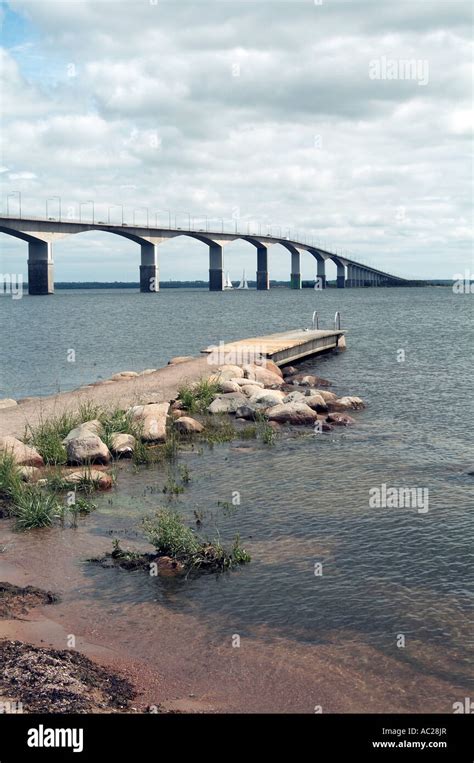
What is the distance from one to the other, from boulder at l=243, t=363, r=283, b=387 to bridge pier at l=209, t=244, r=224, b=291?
9372 cm

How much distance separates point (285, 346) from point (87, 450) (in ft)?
54.9

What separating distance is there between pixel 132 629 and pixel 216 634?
0.87m

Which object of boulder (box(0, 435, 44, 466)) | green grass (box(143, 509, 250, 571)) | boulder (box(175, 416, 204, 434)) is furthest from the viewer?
boulder (box(175, 416, 204, 434))

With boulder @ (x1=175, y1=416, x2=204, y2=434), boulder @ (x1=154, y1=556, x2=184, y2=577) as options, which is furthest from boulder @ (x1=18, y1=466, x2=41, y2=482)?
boulder @ (x1=175, y1=416, x2=204, y2=434)

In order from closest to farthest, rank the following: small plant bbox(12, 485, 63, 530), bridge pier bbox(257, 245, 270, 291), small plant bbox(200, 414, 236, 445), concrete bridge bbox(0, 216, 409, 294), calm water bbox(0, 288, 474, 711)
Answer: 1. calm water bbox(0, 288, 474, 711)
2. small plant bbox(12, 485, 63, 530)
3. small plant bbox(200, 414, 236, 445)
4. concrete bridge bbox(0, 216, 409, 294)
5. bridge pier bbox(257, 245, 270, 291)

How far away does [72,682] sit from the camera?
6059mm

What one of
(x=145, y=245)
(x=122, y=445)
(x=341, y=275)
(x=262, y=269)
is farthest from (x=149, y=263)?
(x=122, y=445)

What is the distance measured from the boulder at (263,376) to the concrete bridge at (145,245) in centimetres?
6275

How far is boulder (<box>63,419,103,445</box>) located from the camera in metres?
14.1

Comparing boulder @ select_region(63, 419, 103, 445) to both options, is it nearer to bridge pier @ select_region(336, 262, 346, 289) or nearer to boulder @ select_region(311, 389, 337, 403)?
boulder @ select_region(311, 389, 337, 403)

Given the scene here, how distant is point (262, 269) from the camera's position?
143 meters

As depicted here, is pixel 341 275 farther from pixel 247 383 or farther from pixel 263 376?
pixel 247 383

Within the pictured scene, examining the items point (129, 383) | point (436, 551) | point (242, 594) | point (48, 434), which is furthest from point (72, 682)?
point (129, 383)
